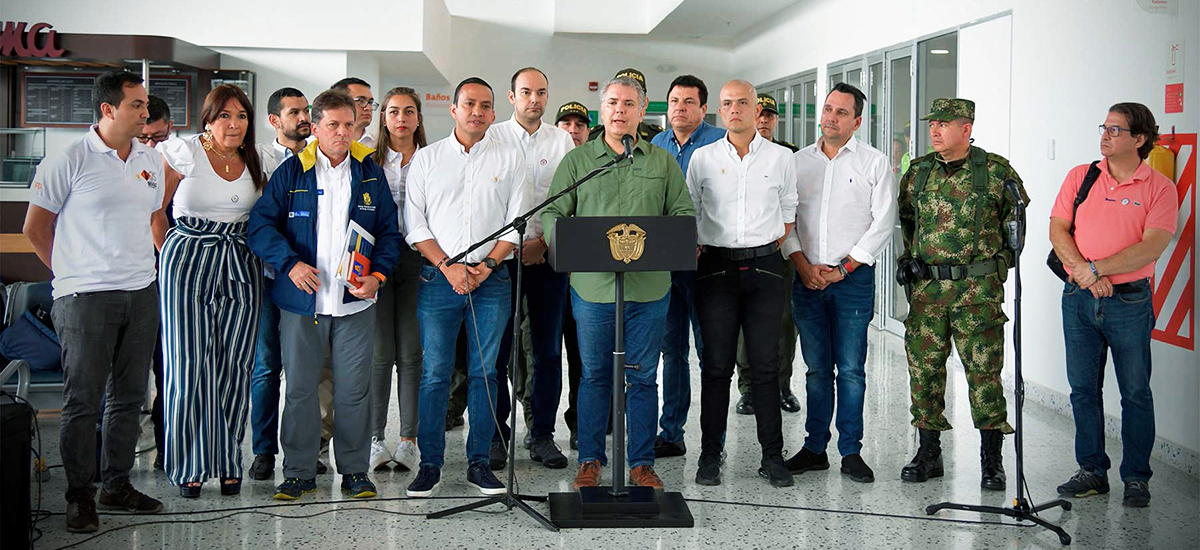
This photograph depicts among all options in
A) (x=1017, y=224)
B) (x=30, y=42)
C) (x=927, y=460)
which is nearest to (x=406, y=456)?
(x=927, y=460)

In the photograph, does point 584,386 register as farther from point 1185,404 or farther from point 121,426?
point 1185,404

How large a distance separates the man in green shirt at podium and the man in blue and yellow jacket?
74cm

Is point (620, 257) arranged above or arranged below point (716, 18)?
below

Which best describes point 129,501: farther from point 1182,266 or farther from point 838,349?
point 1182,266

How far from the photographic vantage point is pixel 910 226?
454cm

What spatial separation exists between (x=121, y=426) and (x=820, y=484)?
2872 mm

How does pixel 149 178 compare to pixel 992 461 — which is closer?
pixel 149 178

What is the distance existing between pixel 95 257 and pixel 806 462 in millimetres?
3051

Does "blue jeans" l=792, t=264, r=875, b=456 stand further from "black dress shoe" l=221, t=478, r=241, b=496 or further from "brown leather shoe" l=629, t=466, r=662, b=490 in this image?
"black dress shoe" l=221, t=478, r=241, b=496

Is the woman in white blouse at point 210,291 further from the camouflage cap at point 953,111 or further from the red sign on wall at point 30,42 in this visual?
the red sign on wall at point 30,42

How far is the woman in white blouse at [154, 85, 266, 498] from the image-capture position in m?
Result: 3.90

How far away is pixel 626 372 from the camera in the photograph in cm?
410

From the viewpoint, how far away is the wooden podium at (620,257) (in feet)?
11.7

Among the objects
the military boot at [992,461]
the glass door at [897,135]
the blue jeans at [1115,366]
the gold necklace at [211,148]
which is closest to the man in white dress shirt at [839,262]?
the military boot at [992,461]
